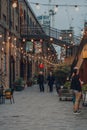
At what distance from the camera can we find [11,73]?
137 feet

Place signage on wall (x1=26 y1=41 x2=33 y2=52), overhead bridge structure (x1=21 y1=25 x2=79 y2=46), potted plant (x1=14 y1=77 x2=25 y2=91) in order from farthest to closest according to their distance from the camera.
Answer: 1. signage on wall (x1=26 y1=41 x2=33 y2=52)
2. overhead bridge structure (x1=21 y1=25 x2=79 y2=46)
3. potted plant (x1=14 y1=77 x2=25 y2=91)

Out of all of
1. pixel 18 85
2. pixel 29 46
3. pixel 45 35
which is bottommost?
pixel 18 85

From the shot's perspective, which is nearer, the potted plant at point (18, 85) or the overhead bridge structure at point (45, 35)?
the potted plant at point (18, 85)

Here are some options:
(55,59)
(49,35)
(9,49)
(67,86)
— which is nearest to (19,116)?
(67,86)

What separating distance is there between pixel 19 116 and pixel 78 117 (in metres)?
2.17

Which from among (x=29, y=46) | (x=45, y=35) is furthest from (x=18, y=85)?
(x=29, y=46)

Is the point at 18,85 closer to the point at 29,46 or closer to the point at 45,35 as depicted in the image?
the point at 45,35

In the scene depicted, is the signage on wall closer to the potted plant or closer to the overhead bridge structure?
the overhead bridge structure

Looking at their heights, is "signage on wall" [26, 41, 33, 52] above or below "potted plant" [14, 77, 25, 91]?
above

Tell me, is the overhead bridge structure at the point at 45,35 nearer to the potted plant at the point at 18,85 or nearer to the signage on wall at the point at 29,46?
the signage on wall at the point at 29,46

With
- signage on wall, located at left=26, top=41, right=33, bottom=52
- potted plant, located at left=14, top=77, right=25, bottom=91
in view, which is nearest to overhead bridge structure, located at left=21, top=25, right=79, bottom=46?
signage on wall, located at left=26, top=41, right=33, bottom=52

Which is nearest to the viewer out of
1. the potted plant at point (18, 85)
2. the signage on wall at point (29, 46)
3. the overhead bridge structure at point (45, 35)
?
the potted plant at point (18, 85)

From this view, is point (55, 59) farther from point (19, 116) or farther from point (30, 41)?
point (19, 116)

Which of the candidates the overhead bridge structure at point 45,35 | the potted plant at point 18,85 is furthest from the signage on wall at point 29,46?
the potted plant at point 18,85
